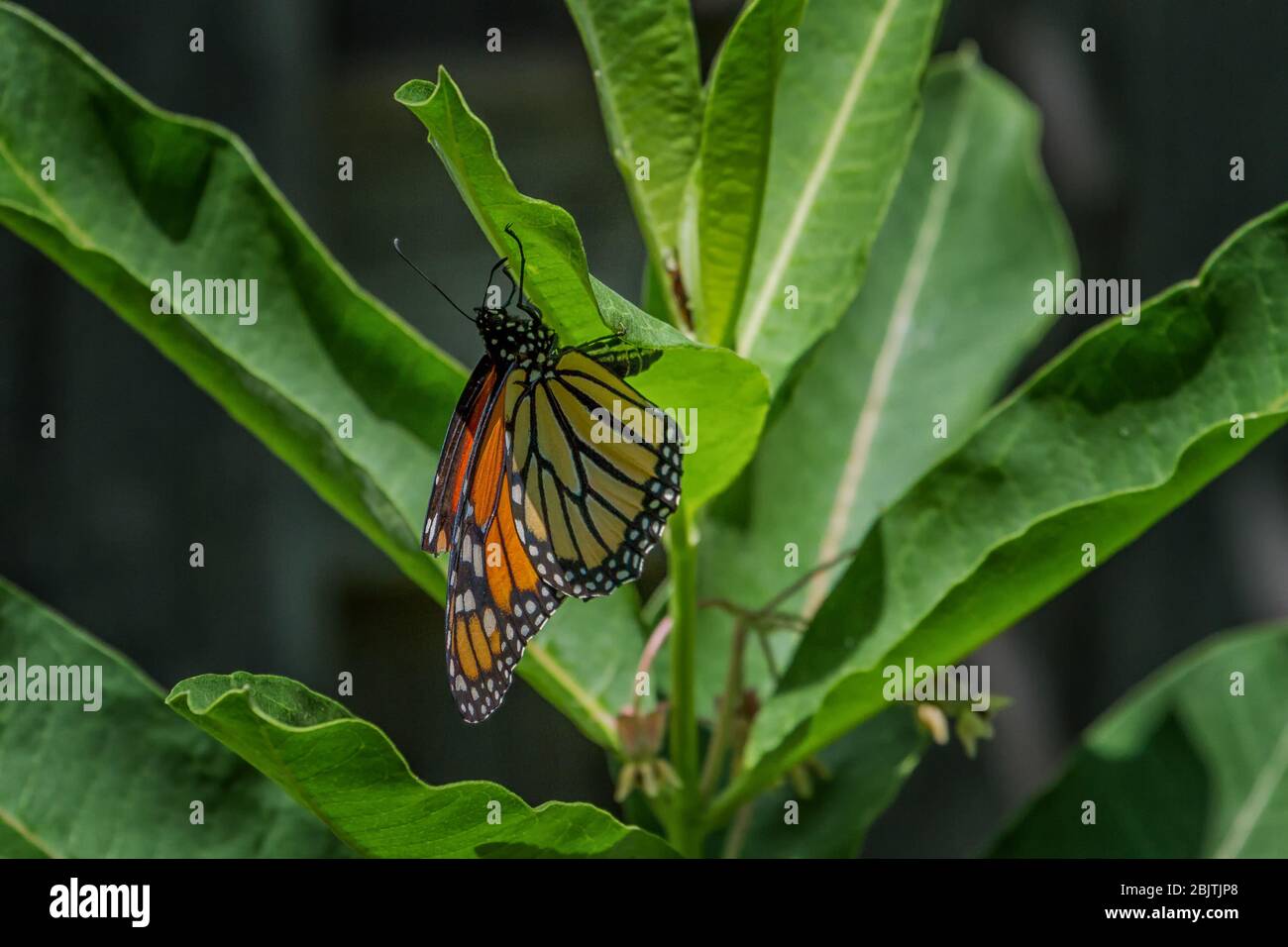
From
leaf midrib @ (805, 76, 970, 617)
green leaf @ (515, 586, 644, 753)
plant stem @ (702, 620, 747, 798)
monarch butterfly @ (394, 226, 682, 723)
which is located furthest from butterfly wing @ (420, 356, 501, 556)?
leaf midrib @ (805, 76, 970, 617)

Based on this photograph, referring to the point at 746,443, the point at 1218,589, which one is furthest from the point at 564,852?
the point at 1218,589

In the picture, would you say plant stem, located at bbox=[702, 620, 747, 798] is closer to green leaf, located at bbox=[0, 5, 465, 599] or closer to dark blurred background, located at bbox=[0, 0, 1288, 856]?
green leaf, located at bbox=[0, 5, 465, 599]

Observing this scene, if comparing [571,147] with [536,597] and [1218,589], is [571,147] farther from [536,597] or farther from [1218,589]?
[536,597]

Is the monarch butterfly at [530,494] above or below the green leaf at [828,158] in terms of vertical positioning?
below

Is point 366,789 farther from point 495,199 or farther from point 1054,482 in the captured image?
point 1054,482

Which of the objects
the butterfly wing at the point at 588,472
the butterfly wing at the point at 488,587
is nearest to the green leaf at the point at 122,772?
the butterfly wing at the point at 488,587

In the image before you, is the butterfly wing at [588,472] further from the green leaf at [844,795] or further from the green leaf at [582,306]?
the green leaf at [844,795]
